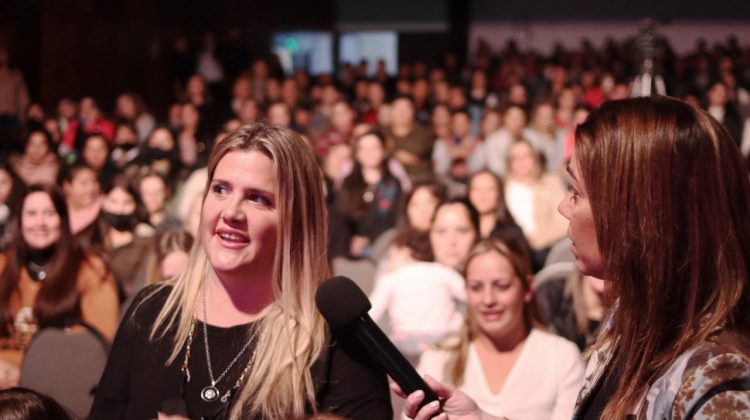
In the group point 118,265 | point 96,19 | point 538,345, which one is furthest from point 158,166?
point 96,19

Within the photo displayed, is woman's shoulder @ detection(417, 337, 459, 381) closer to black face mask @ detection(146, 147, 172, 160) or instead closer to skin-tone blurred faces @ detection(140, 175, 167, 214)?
skin-tone blurred faces @ detection(140, 175, 167, 214)

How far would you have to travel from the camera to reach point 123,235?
6438 mm

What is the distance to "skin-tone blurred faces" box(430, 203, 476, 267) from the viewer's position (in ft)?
18.3

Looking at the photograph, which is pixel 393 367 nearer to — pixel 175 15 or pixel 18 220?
pixel 18 220

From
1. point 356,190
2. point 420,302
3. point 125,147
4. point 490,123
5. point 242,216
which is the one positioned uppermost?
point 242,216

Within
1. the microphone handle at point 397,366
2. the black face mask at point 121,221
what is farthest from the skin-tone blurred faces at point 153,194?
the microphone handle at point 397,366

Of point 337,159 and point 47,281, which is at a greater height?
point 337,159

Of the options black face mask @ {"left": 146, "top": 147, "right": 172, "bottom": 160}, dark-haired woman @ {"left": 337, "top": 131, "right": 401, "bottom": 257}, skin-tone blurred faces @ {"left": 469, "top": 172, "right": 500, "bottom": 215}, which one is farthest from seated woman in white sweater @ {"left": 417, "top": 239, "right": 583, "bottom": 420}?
black face mask @ {"left": 146, "top": 147, "right": 172, "bottom": 160}

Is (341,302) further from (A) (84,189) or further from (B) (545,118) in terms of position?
(B) (545,118)

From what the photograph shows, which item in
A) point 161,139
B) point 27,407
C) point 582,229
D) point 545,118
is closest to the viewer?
point 582,229

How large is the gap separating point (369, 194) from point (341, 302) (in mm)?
5913

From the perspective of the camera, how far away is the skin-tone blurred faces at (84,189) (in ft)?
23.0

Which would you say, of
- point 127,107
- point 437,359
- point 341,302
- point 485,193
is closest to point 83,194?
point 485,193

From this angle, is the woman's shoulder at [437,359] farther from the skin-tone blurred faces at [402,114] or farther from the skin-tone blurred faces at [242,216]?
the skin-tone blurred faces at [402,114]
